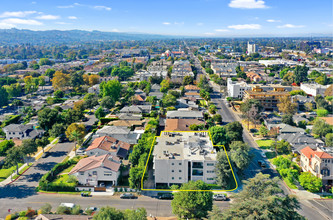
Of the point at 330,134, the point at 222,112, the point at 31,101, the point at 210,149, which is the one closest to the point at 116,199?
the point at 210,149

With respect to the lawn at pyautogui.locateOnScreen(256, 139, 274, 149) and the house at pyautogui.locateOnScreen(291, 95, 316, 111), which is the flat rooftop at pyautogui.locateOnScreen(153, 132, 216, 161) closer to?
the lawn at pyautogui.locateOnScreen(256, 139, 274, 149)

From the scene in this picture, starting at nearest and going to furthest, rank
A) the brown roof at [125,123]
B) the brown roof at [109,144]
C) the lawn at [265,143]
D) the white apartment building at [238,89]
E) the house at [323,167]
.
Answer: the house at [323,167] → the brown roof at [109,144] → the lawn at [265,143] → the brown roof at [125,123] → the white apartment building at [238,89]

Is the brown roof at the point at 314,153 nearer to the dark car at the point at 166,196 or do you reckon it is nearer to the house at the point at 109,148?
the dark car at the point at 166,196

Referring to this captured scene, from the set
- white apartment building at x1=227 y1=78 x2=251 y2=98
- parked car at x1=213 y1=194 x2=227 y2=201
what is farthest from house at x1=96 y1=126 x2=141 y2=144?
white apartment building at x1=227 y1=78 x2=251 y2=98

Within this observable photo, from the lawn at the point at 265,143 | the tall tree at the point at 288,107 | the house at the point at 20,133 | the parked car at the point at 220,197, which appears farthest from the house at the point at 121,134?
the tall tree at the point at 288,107

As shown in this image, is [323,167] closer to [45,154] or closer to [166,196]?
[166,196]

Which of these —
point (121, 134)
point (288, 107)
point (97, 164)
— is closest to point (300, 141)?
point (288, 107)
